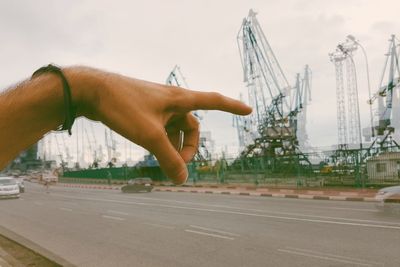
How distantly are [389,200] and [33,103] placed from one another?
12.1 metres

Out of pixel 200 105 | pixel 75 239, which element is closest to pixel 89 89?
pixel 200 105

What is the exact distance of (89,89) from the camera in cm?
112

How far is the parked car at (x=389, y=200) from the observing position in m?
11.4

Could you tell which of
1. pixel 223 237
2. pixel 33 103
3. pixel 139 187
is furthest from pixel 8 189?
pixel 33 103

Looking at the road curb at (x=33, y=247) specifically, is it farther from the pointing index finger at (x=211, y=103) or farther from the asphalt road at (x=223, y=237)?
the pointing index finger at (x=211, y=103)

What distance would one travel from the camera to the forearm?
110 centimetres

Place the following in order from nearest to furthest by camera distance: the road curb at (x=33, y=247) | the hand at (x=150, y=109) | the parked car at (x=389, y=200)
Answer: the hand at (x=150, y=109) → the road curb at (x=33, y=247) → the parked car at (x=389, y=200)

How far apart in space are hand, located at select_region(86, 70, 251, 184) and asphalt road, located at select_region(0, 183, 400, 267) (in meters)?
5.30

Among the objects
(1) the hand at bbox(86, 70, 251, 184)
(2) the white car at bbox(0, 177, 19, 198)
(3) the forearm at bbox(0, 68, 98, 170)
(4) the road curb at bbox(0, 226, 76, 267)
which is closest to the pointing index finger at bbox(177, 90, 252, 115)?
(1) the hand at bbox(86, 70, 251, 184)

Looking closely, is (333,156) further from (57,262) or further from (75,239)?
(57,262)

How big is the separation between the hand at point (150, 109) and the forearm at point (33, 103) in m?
0.06

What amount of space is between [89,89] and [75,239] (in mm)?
8240

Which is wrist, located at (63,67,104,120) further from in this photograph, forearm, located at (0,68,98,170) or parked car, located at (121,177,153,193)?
parked car, located at (121,177,153,193)

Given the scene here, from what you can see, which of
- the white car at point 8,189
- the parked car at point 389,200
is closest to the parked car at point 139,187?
the white car at point 8,189
